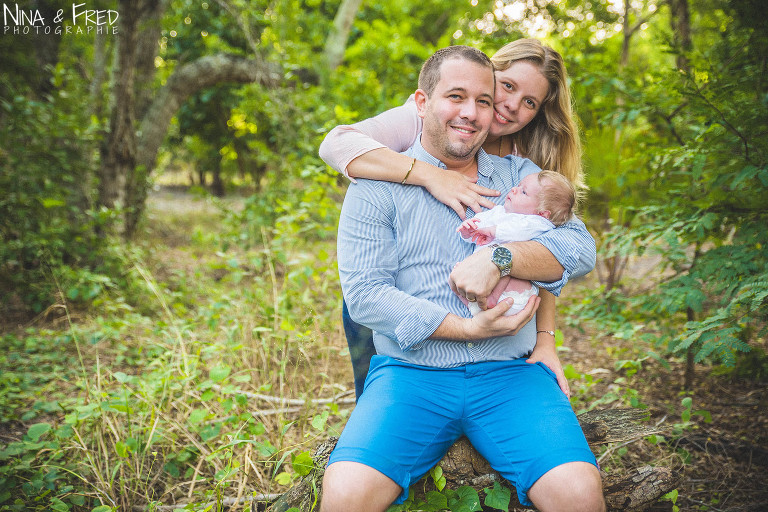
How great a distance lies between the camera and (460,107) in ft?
6.41

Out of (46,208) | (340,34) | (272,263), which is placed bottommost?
(272,263)

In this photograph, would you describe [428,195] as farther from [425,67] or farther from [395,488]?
[395,488]

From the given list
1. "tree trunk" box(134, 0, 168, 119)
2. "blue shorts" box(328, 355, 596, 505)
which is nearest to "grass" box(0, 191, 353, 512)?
"blue shorts" box(328, 355, 596, 505)

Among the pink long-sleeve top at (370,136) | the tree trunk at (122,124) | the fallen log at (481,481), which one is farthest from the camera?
the tree trunk at (122,124)

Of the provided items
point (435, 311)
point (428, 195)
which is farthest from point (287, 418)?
point (428, 195)

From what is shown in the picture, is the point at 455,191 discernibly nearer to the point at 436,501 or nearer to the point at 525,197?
the point at 525,197

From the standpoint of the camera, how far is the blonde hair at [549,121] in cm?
218

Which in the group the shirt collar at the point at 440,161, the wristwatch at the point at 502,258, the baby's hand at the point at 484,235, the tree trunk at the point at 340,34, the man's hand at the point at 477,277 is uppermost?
the tree trunk at the point at 340,34

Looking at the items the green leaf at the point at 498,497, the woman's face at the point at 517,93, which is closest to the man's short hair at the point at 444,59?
the woman's face at the point at 517,93

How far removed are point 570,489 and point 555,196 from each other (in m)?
1.04

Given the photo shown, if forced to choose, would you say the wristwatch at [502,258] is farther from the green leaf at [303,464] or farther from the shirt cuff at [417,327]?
the green leaf at [303,464]

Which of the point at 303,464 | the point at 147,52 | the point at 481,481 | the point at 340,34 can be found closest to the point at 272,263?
the point at 303,464

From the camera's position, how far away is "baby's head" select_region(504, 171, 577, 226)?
1.91 m

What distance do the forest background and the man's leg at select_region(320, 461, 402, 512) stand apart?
300 millimetres
